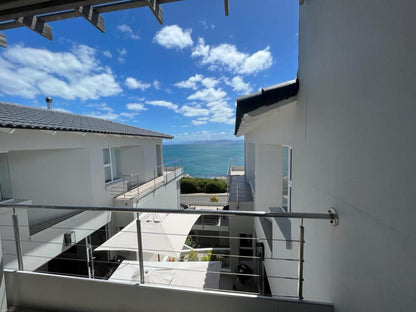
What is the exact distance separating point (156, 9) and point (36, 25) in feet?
3.46

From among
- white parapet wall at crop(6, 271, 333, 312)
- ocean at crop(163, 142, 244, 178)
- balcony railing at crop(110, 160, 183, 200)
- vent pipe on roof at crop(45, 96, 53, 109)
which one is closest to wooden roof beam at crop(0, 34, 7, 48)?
white parapet wall at crop(6, 271, 333, 312)

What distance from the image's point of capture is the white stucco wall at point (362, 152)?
0.80m

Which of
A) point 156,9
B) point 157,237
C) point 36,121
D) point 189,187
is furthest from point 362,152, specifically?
point 189,187

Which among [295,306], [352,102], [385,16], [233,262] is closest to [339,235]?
[295,306]

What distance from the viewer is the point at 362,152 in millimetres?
1090

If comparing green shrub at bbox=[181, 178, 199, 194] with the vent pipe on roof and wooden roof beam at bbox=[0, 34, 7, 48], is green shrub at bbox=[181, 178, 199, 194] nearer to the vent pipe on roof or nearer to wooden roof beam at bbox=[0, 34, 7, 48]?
the vent pipe on roof

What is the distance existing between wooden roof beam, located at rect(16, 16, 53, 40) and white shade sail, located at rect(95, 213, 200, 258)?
139 inches

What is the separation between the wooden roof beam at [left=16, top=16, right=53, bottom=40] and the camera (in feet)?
4.78

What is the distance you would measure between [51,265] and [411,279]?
9595 millimetres

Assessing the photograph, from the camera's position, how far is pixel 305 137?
211 centimetres

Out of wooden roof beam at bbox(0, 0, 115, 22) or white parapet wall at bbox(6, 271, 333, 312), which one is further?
white parapet wall at bbox(6, 271, 333, 312)

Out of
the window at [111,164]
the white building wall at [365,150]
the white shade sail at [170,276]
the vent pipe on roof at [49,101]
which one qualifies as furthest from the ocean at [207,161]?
the white building wall at [365,150]

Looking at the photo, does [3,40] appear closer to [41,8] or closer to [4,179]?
[41,8]

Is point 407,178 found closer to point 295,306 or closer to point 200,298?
point 295,306
